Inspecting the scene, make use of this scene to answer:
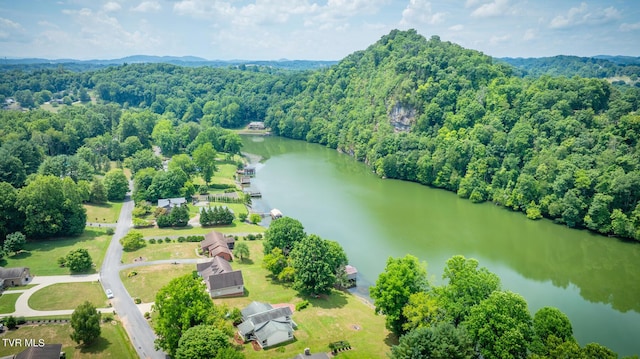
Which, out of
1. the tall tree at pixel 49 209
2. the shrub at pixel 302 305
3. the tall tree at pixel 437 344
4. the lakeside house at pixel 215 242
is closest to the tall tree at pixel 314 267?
the shrub at pixel 302 305

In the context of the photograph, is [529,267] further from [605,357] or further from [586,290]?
[605,357]

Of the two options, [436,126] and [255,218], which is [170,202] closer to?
[255,218]

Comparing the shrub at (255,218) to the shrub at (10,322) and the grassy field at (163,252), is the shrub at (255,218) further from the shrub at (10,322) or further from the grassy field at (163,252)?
the shrub at (10,322)

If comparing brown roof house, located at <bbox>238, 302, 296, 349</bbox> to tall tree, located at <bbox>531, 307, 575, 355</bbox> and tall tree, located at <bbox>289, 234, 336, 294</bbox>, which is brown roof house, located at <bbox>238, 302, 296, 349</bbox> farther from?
tall tree, located at <bbox>531, 307, 575, 355</bbox>

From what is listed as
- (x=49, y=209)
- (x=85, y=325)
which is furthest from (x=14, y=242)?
(x=85, y=325)

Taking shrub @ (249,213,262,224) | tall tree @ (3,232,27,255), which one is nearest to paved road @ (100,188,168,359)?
tall tree @ (3,232,27,255)
